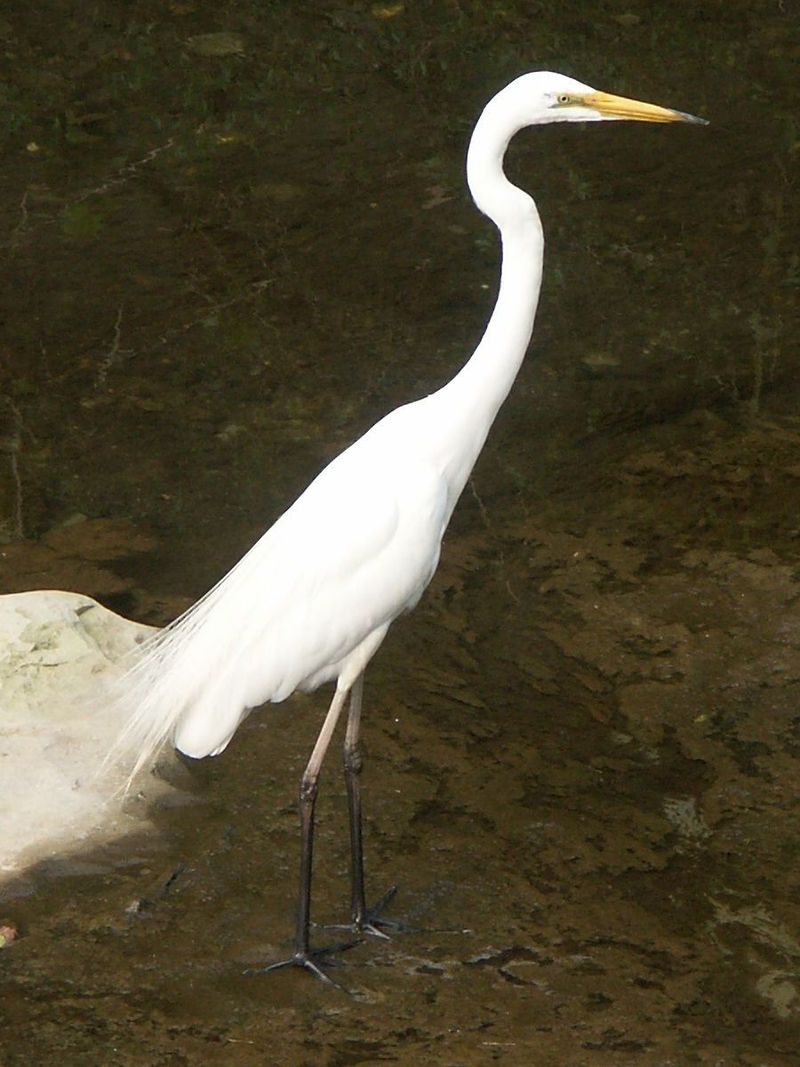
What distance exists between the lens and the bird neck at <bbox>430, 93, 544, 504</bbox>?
3346 mm

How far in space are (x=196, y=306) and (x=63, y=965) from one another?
322 centimetres

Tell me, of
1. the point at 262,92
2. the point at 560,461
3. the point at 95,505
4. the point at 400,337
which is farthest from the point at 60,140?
the point at 560,461

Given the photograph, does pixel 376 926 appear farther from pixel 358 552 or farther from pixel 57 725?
pixel 57 725

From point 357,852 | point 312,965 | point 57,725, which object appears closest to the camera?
point 312,965

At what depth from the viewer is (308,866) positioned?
3432mm

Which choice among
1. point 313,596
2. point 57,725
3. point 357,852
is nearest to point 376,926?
point 357,852

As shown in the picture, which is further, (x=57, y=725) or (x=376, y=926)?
(x=57, y=725)

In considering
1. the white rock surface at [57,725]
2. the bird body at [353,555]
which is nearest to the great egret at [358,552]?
the bird body at [353,555]

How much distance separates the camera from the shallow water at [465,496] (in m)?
3.36

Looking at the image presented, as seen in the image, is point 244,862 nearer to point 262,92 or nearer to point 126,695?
point 126,695

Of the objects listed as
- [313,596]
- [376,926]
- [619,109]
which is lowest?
[376,926]

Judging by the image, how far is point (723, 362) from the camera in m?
5.65

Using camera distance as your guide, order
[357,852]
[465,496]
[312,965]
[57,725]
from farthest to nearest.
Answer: [465,496], [57,725], [357,852], [312,965]

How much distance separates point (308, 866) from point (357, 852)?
0.46ft
